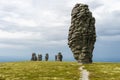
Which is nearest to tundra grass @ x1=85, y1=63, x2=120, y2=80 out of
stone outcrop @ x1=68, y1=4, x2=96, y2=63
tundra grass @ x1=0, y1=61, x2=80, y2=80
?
tundra grass @ x1=0, y1=61, x2=80, y2=80

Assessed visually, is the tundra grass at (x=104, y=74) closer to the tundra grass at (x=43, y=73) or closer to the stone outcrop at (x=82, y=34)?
the tundra grass at (x=43, y=73)

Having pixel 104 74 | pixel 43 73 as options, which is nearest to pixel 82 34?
pixel 43 73

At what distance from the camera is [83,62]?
132m

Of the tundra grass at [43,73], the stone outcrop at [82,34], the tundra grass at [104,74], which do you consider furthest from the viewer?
the stone outcrop at [82,34]

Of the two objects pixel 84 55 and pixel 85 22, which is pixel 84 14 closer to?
pixel 85 22

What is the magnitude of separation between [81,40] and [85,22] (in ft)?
27.9

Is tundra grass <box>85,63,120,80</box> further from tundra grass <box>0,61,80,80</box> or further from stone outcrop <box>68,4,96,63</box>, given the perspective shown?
stone outcrop <box>68,4,96,63</box>

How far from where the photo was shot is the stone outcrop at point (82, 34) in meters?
134

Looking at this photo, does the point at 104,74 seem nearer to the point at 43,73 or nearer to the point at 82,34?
the point at 43,73

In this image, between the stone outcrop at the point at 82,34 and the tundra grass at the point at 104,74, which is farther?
the stone outcrop at the point at 82,34

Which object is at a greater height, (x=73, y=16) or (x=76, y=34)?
(x=73, y=16)

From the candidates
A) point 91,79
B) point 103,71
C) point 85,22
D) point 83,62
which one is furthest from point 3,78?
point 85,22

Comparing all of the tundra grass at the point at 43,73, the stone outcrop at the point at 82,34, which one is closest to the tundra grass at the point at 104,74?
the tundra grass at the point at 43,73

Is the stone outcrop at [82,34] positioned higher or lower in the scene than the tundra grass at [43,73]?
higher
